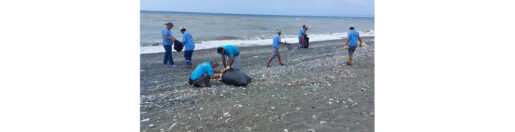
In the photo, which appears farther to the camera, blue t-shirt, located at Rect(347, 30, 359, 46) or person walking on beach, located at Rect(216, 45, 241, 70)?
blue t-shirt, located at Rect(347, 30, 359, 46)

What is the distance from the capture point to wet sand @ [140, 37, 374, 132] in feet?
10.2

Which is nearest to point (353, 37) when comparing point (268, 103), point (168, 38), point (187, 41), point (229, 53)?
point (229, 53)

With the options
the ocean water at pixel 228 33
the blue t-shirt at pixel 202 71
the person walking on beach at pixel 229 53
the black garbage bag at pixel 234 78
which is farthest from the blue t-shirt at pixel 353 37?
the blue t-shirt at pixel 202 71

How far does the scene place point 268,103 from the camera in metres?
3.73

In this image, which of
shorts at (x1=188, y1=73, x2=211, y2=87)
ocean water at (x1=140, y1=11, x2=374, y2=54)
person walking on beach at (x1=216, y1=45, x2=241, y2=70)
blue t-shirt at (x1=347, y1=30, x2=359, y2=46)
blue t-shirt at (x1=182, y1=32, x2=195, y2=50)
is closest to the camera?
shorts at (x1=188, y1=73, x2=211, y2=87)

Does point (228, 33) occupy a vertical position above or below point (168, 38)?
above

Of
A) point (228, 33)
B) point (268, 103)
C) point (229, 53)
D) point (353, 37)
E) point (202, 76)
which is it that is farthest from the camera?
point (228, 33)

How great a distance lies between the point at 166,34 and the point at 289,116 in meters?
4.22

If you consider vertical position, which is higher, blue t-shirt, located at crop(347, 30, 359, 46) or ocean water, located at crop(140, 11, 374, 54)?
ocean water, located at crop(140, 11, 374, 54)

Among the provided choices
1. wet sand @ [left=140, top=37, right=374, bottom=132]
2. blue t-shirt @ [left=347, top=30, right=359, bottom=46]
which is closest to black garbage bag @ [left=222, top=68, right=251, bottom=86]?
wet sand @ [left=140, top=37, right=374, bottom=132]

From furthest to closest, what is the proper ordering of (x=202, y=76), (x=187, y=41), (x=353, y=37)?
(x=187, y=41) < (x=353, y=37) < (x=202, y=76)

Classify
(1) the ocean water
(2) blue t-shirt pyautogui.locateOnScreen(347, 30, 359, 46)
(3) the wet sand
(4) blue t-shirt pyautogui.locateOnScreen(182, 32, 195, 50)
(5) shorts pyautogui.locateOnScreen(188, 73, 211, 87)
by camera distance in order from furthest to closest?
(1) the ocean water < (4) blue t-shirt pyautogui.locateOnScreen(182, 32, 195, 50) < (2) blue t-shirt pyautogui.locateOnScreen(347, 30, 359, 46) < (5) shorts pyautogui.locateOnScreen(188, 73, 211, 87) < (3) the wet sand

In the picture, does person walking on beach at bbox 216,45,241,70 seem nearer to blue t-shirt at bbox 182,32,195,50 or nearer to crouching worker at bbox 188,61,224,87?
crouching worker at bbox 188,61,224,87

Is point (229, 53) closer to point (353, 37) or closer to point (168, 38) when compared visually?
point (168, 38)
